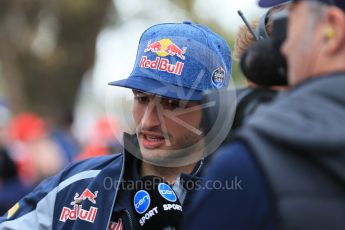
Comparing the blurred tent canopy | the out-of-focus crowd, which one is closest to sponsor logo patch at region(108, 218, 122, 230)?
the out-of-focus crowd

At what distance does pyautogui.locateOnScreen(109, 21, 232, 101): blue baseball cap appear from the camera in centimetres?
321

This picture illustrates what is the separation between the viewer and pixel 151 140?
3.19 m

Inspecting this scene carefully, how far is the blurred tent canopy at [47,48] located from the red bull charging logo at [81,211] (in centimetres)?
1682

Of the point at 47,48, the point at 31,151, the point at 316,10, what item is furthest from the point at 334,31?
the point at 47,48

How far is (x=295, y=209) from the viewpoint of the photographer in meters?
1.70

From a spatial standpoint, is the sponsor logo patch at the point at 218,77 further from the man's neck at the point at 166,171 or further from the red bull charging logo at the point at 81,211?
the red bull charging logo at the point at 81,211

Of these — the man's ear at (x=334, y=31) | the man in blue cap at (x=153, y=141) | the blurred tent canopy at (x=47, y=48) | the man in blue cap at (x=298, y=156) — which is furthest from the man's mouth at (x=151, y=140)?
the blurred tent canopy at (x=47, y=48)

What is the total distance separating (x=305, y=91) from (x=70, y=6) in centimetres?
1921

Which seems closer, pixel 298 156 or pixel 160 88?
pixel 298 156

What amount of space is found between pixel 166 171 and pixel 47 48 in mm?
18507

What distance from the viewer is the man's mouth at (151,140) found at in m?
3.18

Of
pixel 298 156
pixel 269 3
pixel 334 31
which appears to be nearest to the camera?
pixel 298 156

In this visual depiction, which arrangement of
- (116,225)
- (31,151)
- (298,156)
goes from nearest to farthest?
(298,156)
(116,225)
(31,151)

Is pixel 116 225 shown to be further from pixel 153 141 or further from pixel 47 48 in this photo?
pixel 47 48
